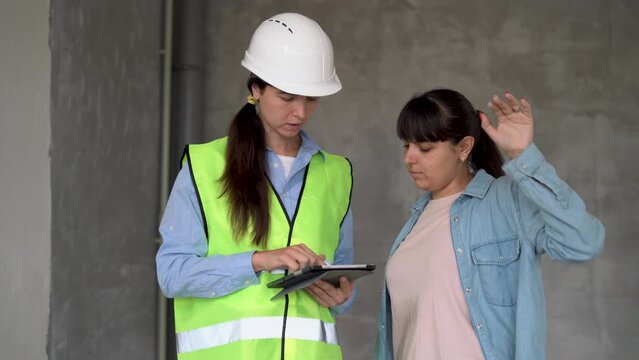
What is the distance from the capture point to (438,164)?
8.65 ft

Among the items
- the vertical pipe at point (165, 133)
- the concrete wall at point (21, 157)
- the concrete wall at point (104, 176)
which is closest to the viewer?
the concrete wall at point (21, 157)

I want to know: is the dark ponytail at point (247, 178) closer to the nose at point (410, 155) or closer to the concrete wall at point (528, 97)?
the nose at point (410, 155)

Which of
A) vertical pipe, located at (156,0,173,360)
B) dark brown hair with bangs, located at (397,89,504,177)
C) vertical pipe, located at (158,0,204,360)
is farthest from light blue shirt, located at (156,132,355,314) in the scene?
vertical pipe, located at (158,0,204,360)

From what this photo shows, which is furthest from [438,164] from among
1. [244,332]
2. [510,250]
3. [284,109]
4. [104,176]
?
Result: [104,176]

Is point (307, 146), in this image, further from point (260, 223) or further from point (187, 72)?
point (187, 72)

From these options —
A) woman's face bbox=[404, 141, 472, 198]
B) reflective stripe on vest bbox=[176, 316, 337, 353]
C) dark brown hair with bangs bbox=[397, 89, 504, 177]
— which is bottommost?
reflective stripe on vest bbox=[176, 316, 337, 353]

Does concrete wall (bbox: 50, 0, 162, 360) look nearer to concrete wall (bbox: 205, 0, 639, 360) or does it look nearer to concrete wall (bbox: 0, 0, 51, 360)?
concrete wall (bbox: 0, 0, 51, 360)

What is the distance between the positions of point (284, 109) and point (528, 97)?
123 inches

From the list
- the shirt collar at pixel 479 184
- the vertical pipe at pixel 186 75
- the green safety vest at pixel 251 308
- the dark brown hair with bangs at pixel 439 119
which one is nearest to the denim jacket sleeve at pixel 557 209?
the shirt collar at pixel 479 184

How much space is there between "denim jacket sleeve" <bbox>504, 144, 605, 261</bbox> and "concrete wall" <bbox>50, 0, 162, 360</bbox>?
2066mm

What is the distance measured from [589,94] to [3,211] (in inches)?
134

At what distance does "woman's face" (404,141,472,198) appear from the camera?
2635 mm

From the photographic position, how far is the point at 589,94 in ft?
17.9

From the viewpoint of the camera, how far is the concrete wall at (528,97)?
5398 millimetres
